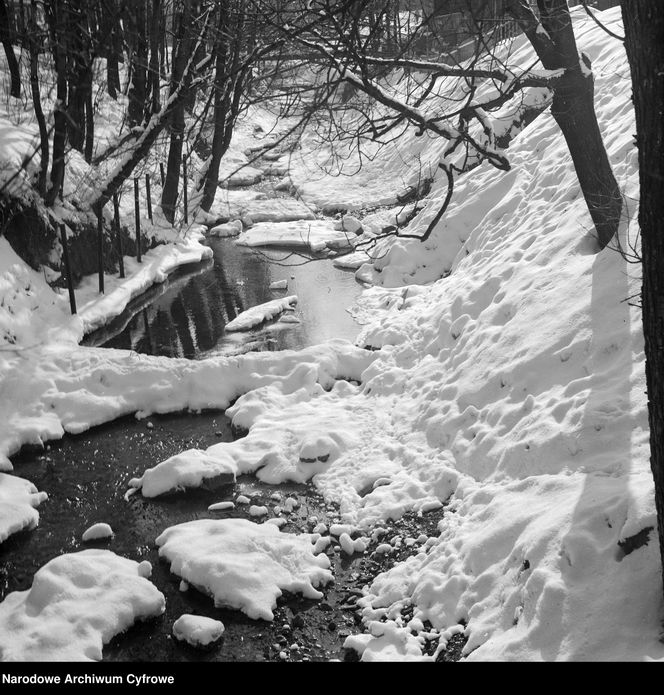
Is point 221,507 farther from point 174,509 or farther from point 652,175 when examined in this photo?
point 652,175

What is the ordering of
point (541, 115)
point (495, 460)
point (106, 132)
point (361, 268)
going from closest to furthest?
1. point (495, 460)
2. point (541, 115)
3. point (361, 268)
4. point (106, 132)

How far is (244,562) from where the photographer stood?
19.4ft

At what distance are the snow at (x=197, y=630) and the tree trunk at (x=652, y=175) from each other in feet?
10.5

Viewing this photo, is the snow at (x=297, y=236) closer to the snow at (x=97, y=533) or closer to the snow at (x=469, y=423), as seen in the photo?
the snow at (x=469, y=423)

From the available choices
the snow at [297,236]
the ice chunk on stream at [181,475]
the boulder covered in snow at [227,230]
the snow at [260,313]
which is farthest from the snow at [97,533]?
the boulder covered in snow at [227,230]

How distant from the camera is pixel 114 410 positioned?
9.00 m

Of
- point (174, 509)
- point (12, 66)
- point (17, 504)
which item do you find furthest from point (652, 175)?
point (12, 66)

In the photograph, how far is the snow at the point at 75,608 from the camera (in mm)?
5066

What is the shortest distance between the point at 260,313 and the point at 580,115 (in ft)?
22.0

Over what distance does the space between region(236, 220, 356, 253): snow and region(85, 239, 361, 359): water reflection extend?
827 mm

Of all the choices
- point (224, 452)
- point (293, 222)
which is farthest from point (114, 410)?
point (293, 222)

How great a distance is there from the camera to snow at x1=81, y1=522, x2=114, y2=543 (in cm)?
655
